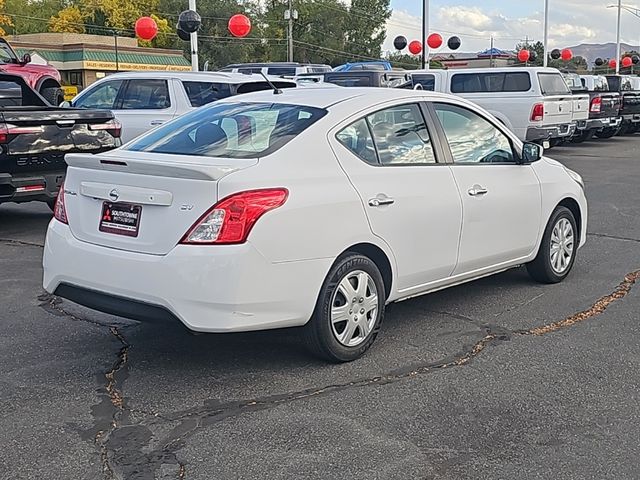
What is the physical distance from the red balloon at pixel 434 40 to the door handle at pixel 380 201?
30.1 metres

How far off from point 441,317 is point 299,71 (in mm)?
18645

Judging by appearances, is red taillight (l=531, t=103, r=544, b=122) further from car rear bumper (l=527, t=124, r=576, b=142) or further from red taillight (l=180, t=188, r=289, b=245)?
red taillight (l=180, t=188, r=289, b=245)

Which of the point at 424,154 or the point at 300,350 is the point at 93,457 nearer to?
the point at 300,350

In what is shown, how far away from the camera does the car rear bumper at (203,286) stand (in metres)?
4.44

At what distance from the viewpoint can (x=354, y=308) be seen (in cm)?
506

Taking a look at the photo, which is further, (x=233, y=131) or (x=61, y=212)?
(x=233, y=131)

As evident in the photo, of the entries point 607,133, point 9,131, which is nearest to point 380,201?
point 9,131

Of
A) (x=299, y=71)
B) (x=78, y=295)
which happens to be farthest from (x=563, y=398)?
(x=299, y=71)

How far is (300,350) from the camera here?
5254 millimetres

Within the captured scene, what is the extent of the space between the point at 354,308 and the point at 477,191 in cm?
148


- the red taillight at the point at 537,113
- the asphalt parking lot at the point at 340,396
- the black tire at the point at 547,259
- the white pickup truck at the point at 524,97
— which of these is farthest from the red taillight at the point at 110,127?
the red taillight at the point at 537,113

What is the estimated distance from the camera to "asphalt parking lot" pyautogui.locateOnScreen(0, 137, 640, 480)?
12.5ft

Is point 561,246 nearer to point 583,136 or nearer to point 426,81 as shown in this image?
point 426,81

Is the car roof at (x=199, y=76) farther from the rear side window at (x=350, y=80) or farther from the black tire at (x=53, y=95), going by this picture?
the black tire at (x=53, y=95)
